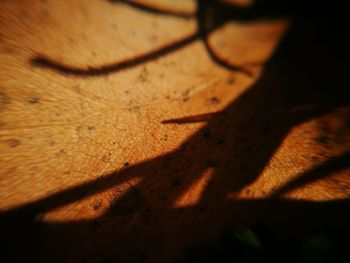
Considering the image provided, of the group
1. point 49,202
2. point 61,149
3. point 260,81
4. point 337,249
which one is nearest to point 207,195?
point 337,249

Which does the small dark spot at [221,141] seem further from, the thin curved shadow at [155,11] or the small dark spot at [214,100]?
the thin curved shadow at [155,11]

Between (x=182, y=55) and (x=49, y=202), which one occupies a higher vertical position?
(x=182, y=55)

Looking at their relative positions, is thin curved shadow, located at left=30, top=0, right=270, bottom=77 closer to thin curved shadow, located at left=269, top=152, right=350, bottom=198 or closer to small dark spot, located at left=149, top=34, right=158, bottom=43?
small dark spot, located at left=149, top=34, right=158, bottom=43

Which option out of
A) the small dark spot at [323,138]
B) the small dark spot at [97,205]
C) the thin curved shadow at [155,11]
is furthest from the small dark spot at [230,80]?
the small dark spot at [97,205]

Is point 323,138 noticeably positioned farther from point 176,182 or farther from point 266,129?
point 176,182

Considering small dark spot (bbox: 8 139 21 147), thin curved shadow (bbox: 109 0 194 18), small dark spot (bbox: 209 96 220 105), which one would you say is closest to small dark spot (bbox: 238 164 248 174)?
small dark spot (bbox: 209 96 220 105)

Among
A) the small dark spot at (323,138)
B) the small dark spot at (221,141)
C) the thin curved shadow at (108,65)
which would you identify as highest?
the thin curved shadow at (108,65)

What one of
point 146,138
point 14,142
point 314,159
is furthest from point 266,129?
point 14,142

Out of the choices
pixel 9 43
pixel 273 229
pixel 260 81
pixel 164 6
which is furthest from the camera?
pixel 164 6

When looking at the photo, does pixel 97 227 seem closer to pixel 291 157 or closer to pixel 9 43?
pixel 291 157
